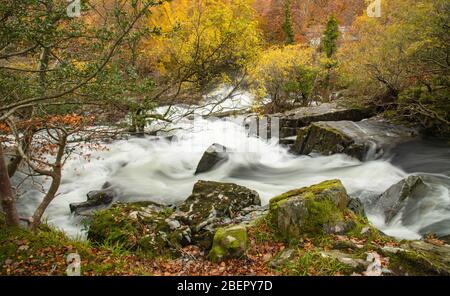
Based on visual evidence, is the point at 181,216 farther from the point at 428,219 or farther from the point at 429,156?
the point at 429,156

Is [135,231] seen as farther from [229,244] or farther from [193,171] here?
[193,171]

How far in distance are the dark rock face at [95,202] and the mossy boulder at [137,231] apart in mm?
2266

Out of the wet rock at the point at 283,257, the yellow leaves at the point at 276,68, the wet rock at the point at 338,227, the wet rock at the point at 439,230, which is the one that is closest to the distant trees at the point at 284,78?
the yellow leaves at the point at 276,68

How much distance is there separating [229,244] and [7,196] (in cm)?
350

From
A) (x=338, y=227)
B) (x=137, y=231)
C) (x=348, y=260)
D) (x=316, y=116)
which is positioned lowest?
(x=137, y=231)

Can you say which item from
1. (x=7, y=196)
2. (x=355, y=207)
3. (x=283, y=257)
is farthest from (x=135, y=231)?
(x=355, y=207)

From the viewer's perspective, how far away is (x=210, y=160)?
13.6m

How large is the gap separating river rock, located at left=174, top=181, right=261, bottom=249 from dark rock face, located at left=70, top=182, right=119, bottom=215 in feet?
9.95

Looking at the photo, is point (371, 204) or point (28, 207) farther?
point (28, 207)

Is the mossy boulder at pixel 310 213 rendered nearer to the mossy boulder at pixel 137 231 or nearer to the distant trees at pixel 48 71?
the mossy boulder at pixel 137 231
